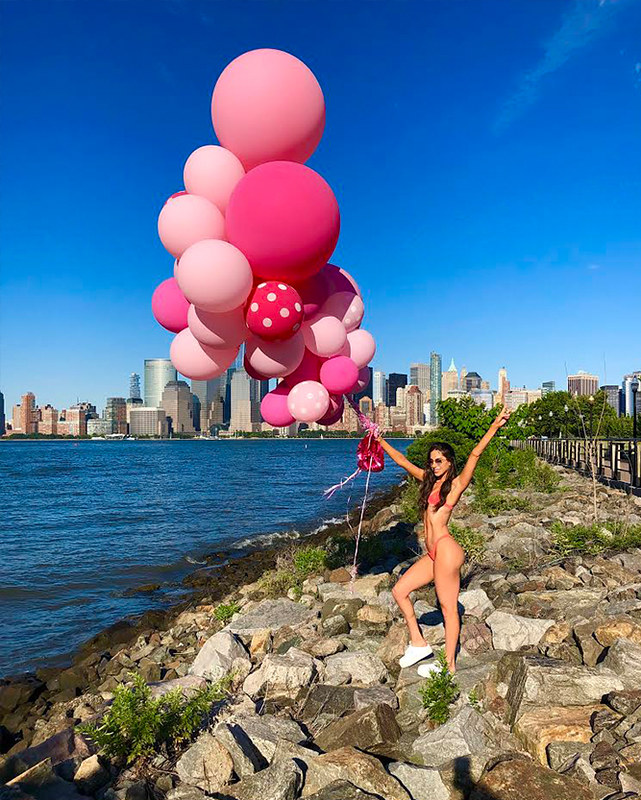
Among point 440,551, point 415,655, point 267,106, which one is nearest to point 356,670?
point 415,655

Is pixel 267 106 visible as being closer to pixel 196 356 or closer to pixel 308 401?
pixel 196 356

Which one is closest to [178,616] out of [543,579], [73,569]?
[73,569]

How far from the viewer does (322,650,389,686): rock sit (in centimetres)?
569

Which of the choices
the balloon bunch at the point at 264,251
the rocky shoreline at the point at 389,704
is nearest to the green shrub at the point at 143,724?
the rocky shoreline at the point at 389,704

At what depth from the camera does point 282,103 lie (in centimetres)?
583

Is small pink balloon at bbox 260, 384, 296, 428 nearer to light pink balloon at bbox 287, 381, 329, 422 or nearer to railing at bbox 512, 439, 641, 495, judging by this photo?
light pink balloon at bbox 287, 381, 329, 422

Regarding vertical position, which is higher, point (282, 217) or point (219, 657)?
point (282, 217)

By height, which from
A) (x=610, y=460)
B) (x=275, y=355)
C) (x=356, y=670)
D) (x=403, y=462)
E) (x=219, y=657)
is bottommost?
(x=219, y=657)

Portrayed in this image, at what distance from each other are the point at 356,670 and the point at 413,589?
0.95 m

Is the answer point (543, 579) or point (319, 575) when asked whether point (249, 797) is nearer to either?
point (543, 579)

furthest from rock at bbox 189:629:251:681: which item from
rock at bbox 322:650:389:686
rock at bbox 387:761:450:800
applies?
rock at bbox 387:761:450:800

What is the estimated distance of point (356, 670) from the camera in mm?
5773

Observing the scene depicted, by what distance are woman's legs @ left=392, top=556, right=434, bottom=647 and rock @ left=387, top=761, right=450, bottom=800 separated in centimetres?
166

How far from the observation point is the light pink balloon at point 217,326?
6.26 metres
